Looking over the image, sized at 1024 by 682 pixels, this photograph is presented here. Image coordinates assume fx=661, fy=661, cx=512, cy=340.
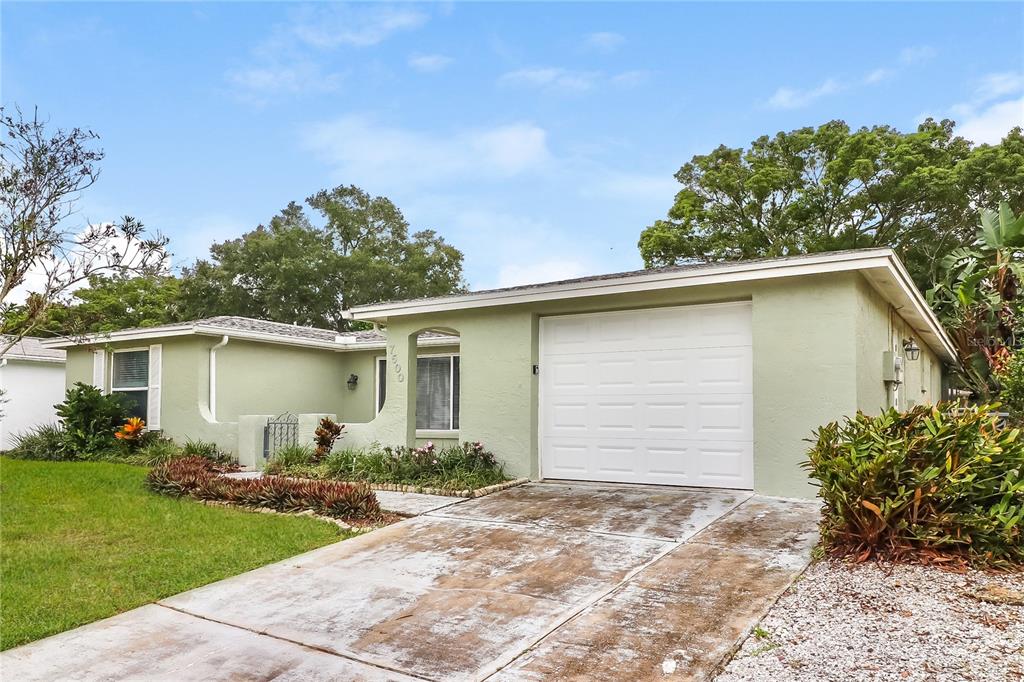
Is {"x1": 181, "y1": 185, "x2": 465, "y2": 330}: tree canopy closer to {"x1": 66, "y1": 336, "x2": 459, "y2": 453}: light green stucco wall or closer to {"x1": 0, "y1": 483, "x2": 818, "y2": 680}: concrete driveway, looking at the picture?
{"x1": 66, "y1": 336, "x2": 459, "y2": 453}: light green stucco wall

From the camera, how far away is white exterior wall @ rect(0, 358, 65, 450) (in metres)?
16.5

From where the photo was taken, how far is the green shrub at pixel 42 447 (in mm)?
13711

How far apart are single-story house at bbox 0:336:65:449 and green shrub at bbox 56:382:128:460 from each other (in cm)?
385

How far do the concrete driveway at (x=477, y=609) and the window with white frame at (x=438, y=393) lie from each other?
21.5 feet

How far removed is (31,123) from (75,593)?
5.57 meters

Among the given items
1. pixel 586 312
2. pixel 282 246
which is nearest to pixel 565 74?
pixel 586 312

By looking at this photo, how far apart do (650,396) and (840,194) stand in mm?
17625

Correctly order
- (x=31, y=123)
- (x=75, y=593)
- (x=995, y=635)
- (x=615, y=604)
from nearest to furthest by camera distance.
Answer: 1. (x=995, y=635)
2. (x=615, y=604)
3. (x=75, y=593)
4. (x=31, y=123)

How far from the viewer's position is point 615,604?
175 inches

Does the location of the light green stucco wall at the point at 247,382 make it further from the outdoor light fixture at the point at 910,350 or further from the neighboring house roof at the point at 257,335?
the outdoor light fixture at the point at 910,350

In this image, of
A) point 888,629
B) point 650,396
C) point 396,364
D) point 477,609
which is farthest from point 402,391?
point 888,629

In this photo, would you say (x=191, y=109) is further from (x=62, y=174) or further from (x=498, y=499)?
(x=498, y=499)

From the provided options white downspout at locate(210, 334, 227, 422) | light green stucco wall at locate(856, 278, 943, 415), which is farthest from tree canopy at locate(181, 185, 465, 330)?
light green stucco wall at locate(856, 278, 943, 415)

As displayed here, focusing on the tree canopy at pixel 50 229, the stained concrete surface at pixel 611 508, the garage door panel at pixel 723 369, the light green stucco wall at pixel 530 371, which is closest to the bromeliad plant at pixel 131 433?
the light green stucco wall at pixel 530 371
